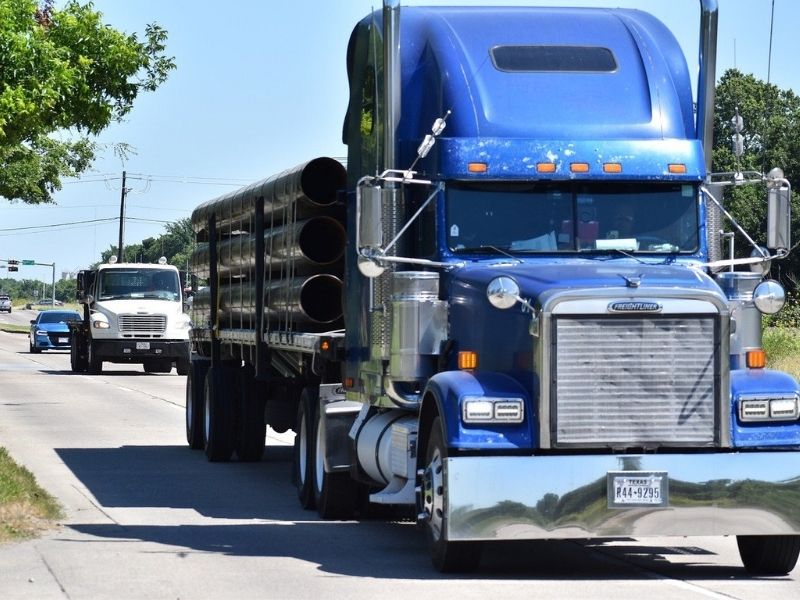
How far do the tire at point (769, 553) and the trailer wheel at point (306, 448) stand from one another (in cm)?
467

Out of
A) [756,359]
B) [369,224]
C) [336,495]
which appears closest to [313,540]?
[336,495]

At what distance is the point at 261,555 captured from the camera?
11.8 meters

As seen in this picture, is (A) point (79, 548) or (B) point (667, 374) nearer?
(B) point (667, 374)

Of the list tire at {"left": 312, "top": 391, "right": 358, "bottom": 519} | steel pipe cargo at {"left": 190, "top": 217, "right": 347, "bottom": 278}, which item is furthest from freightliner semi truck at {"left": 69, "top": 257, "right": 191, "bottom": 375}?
tire at {"left": 312, "top": 391, "right": 358, "bottom": 519}

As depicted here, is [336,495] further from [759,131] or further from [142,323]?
[759,131]

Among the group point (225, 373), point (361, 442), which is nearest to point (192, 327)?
point (225, 373)

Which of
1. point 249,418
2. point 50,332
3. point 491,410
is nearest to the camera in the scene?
point 491,410

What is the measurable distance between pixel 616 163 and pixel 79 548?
464 cm

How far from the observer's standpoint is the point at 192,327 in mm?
21781

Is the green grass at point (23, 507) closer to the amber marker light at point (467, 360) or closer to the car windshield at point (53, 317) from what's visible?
the amber marker light at point (467, 360)

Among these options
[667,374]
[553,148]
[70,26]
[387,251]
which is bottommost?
[667,374]

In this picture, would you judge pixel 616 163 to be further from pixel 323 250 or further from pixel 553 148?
pixel 323 250

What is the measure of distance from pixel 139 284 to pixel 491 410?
31.8 metres

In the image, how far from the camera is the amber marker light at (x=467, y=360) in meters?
11.3
